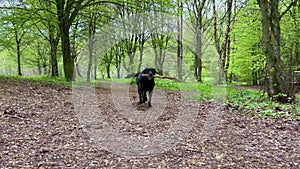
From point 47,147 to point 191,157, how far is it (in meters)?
2.31

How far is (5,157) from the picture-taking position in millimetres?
3496

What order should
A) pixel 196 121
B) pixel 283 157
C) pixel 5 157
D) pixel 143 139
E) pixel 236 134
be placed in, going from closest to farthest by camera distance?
pixel 5 157 < pixel 283 157 < pixel 143 139 < pixel 236 134 < pixel 196 121

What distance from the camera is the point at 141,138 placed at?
456 centimetres

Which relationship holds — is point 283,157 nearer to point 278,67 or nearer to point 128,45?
point 278,67

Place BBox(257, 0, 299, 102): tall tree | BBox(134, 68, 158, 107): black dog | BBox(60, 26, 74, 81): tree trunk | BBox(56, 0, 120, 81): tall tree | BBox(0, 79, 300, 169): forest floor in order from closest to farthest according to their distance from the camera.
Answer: BBox(0, 79, 300, 169): forest floor < BBox(134, 68, 158, 107): black dog < BBox(257, 0, 299, 102): tall tree < BBox(56, 0, 120, 81): tall tree < BBox(60, 26, 74, 81): tree trunk

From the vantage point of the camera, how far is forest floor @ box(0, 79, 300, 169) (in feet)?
11.5

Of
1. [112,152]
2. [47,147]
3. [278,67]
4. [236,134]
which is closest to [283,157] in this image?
[236,134]

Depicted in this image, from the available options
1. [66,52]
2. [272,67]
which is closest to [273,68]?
[272,67]

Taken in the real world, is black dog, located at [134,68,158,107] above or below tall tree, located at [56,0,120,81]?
below

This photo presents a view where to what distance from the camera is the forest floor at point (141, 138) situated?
11.5ft

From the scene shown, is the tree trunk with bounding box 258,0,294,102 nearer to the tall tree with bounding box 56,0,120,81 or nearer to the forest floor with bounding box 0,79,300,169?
the forest floor with bounding box 0,79,300,169

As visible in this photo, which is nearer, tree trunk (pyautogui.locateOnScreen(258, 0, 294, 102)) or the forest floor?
the forest floor

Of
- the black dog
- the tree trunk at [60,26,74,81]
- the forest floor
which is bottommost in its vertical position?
the forest floor

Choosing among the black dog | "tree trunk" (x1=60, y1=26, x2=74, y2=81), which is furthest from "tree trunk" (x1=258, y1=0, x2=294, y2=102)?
"tree trunk" (x1=60, y1=26, x2=74, y2=81)
